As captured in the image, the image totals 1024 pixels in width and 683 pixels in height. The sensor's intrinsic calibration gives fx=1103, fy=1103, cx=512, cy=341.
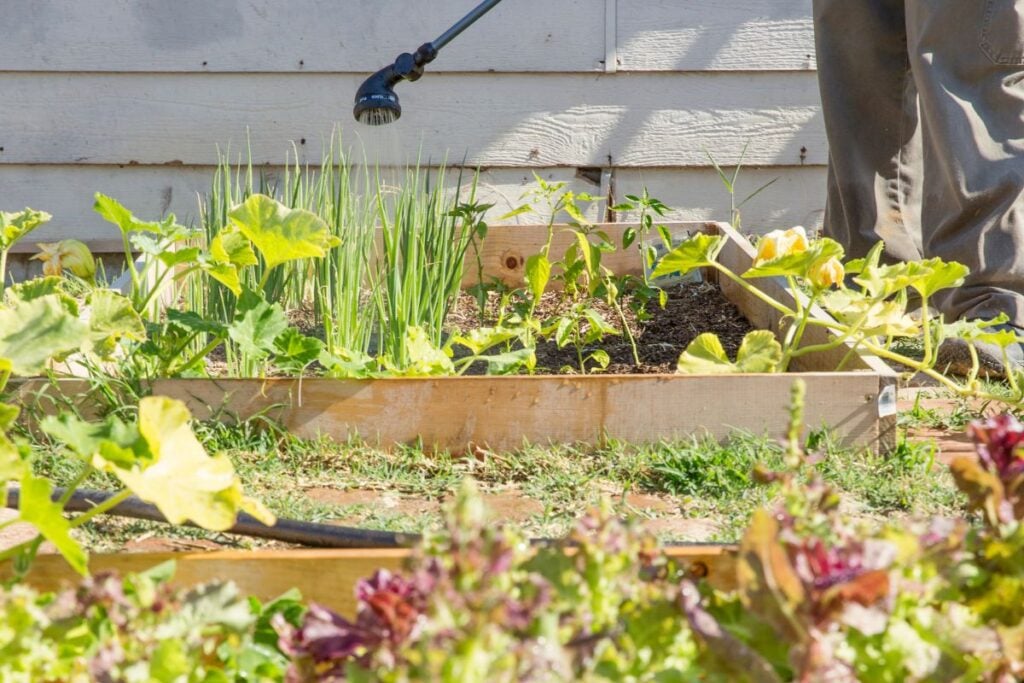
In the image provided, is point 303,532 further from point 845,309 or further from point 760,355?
point 845,309

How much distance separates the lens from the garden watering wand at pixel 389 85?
106 inches

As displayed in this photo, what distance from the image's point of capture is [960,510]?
1498mm

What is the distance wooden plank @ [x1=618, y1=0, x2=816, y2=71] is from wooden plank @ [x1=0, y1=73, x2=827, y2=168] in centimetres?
5

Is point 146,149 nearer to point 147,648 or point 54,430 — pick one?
point 54,430

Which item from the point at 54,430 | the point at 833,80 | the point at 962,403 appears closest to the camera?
the point at 54,430

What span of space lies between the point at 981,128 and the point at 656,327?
33.2 inches

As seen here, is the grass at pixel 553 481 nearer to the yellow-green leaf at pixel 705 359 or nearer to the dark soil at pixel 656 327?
the yellow-green leaf at pixel 705 359

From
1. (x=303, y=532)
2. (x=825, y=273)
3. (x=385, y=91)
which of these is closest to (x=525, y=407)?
(x=825, y=273)

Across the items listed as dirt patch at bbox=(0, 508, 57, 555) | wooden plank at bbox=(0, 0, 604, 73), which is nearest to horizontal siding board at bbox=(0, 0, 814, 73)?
wooden plank at bbox=(0, 0, 604, 73)

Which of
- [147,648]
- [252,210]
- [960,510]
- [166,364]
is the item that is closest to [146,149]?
[166,364]

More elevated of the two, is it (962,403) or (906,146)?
(906,146)

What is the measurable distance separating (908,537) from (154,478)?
0.60 meters

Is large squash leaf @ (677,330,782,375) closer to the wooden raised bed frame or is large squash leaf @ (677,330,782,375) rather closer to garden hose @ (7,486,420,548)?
the wooden raised bed frame

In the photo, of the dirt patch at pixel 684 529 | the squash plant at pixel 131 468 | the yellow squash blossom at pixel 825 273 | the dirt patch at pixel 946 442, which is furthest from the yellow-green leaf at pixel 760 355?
the squash plant at pixel 131 468
